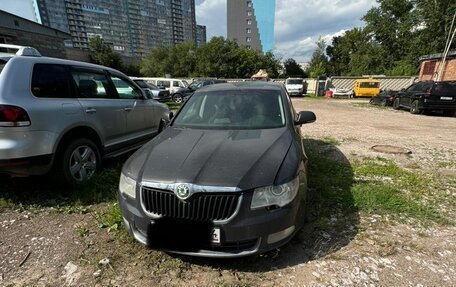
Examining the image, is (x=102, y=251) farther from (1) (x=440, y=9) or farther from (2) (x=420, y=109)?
(1) (x=440, y=9)

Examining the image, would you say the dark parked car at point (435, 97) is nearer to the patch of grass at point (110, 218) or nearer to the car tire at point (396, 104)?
the car tire at point (396, 104)

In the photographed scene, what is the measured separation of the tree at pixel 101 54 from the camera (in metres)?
44.2

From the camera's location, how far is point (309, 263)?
7.70 feet

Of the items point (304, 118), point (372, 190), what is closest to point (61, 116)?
point (304, 118)

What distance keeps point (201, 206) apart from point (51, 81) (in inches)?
114

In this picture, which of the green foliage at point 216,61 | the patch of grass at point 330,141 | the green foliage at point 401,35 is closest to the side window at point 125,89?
the patch of grass at point 330,141

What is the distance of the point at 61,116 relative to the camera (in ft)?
11.3

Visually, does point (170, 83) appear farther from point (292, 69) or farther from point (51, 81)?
point (292, 69)

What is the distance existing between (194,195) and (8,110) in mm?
2454

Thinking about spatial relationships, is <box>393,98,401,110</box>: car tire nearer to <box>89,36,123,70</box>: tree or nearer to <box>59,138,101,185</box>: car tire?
<box>59,138,101,185</box>: car tire

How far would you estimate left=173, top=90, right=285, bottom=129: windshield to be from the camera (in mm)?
3291

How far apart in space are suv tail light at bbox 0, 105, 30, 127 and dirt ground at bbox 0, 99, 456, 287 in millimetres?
1134

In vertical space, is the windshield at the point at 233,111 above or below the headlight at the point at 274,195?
above

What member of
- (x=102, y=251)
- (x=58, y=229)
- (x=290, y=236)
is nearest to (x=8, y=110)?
(x=58, y=229)
